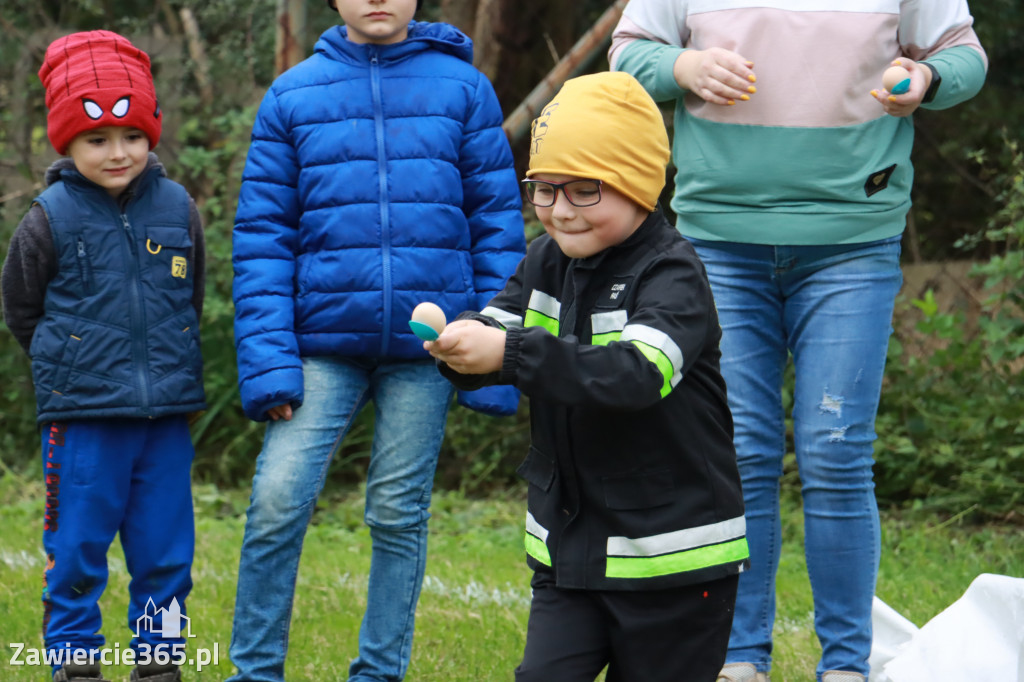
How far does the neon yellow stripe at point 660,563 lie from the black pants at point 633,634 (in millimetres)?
55

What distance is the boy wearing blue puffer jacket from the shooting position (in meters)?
2.81

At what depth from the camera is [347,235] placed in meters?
2.84

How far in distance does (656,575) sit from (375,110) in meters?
1.35

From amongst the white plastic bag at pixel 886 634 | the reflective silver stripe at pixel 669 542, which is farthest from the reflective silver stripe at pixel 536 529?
the white plastic bag at pixel 886 634

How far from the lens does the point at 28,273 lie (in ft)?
9.93

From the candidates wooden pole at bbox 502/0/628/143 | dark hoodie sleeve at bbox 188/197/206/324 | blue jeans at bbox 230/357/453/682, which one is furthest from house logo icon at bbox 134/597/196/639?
wooden pole at bbox 502/0/628/143

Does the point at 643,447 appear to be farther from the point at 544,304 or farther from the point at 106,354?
the point at 106,354

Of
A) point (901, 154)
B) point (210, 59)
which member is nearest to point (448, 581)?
point (901, 154)

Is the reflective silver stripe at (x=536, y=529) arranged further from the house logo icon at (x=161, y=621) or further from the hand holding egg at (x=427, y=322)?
the house logo icon at (x=161, y=621)

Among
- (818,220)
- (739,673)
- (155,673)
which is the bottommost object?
(155,673)

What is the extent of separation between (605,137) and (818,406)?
925mm

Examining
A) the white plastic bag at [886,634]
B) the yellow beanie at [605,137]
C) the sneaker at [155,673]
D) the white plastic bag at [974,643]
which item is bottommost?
the sneaker at [155,673]

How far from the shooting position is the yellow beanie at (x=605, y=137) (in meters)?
2.12

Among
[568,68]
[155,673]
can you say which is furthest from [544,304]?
[568,68]
